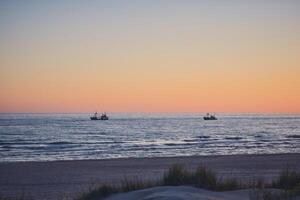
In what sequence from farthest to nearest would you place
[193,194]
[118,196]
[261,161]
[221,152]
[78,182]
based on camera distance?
[221,152], [261,161], [78,182], [118,196], [193,194]

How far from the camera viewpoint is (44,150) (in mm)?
41469

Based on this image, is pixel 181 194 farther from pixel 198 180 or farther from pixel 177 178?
pixel 177 178

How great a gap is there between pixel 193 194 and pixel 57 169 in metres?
17.3

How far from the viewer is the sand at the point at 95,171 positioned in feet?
67.6

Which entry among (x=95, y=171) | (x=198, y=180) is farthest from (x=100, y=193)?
(x=95, y=171)

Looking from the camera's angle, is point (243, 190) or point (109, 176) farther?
point (109, 176)

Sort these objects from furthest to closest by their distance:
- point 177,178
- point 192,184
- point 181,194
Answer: point 177,178 < point 192,184 < point 181,194

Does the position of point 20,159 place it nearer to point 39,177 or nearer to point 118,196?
point 39,177

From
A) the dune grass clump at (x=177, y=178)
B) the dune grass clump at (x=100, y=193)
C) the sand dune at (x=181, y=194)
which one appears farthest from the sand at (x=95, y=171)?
the sand dune at (x=181, y=194)

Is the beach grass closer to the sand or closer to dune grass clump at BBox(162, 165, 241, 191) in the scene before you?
dune grass clump at BBox(162, 165, 241, 191)

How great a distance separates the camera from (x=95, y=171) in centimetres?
2633

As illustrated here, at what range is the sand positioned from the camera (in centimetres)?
2061

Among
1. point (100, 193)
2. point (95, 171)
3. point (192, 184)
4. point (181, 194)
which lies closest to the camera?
point (181, 194)

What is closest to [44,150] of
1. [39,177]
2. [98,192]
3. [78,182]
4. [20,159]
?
[20,159]
